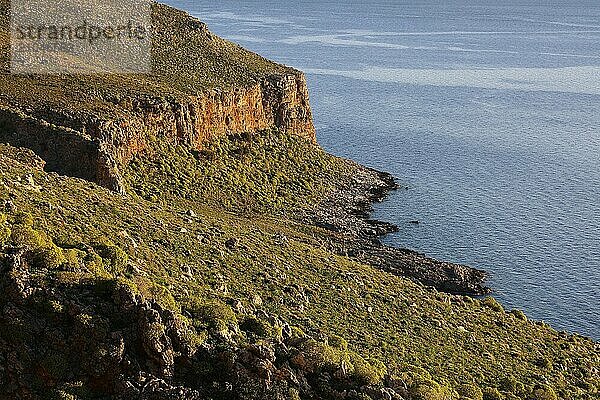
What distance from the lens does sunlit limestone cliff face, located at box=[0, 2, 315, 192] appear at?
185ft

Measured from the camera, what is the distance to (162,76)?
254 ft

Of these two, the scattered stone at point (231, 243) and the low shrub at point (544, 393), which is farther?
the scattered stone at point (231, 243)

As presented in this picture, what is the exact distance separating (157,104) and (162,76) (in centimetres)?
806

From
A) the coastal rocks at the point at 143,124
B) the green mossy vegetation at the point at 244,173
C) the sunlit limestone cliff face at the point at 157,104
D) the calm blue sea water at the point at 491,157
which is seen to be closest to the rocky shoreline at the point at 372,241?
the calm blue sea water at the point at 491,157

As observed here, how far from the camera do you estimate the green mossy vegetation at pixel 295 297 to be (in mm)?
30031

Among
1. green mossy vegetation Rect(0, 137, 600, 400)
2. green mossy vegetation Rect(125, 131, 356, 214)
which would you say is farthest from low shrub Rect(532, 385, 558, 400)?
green mossy vegetation Rect(125, 131, 356, 214)

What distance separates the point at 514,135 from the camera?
391ft

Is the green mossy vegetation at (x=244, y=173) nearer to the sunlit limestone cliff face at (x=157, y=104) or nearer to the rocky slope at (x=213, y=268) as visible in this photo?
the rocky slope at (x=213, y=268)

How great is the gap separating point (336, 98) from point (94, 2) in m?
61.1

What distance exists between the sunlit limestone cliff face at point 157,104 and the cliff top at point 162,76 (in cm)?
9

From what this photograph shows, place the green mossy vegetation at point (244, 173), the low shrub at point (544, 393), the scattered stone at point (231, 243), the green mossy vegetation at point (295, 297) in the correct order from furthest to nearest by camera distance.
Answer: the green mossy vegetation at point (244, 173) → the scattered stone at point (231, 243) → the low shrub at point (544, 393) → the green mossy vegetation at point (295, 297)

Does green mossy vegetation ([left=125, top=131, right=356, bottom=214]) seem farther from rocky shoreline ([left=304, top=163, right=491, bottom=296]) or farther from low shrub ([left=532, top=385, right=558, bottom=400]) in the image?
low shrub ([left=532, top=385, right=558, bottom=400])

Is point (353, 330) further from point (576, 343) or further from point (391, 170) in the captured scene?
point (391, 170)

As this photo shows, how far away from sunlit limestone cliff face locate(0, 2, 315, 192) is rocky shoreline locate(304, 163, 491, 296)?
1135cm
